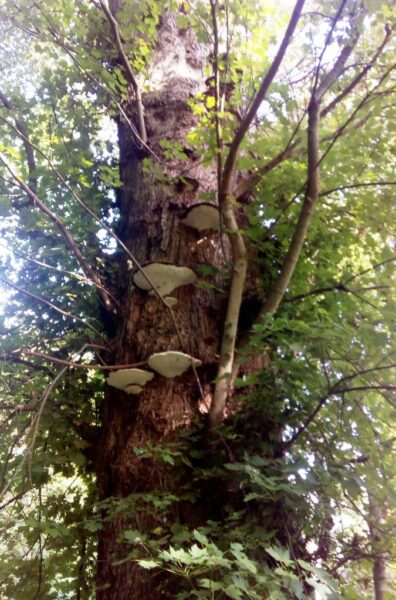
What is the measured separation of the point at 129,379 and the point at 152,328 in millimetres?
380

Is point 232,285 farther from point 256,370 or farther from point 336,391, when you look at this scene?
point 336,391

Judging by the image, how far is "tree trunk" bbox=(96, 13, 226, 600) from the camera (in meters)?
2.32

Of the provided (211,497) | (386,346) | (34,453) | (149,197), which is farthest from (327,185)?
(34,453)

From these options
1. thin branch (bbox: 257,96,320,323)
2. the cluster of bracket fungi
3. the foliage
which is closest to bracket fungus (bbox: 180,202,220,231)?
the cluster of bracket fungi

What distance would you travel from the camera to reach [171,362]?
8.30 ft

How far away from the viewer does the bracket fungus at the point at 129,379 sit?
8.25ft

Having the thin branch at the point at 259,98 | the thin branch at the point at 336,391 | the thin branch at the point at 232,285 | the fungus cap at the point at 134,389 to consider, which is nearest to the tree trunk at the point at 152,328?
the fungus cap at the point at 134,389

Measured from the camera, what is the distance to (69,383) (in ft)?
10.6

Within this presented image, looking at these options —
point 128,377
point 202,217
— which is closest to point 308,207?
point 202,217

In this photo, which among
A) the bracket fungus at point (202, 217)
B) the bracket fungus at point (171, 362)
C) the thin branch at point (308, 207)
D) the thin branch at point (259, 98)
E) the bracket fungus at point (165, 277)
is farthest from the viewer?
the bracket fungus at point (202, 217)

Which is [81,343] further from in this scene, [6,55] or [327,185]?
[6,55]

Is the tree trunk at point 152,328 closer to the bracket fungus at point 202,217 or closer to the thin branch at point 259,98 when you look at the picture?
the bracket fungus at point 202,217

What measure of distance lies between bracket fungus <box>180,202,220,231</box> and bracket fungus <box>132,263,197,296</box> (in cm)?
40

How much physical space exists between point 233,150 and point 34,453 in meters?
2.17
